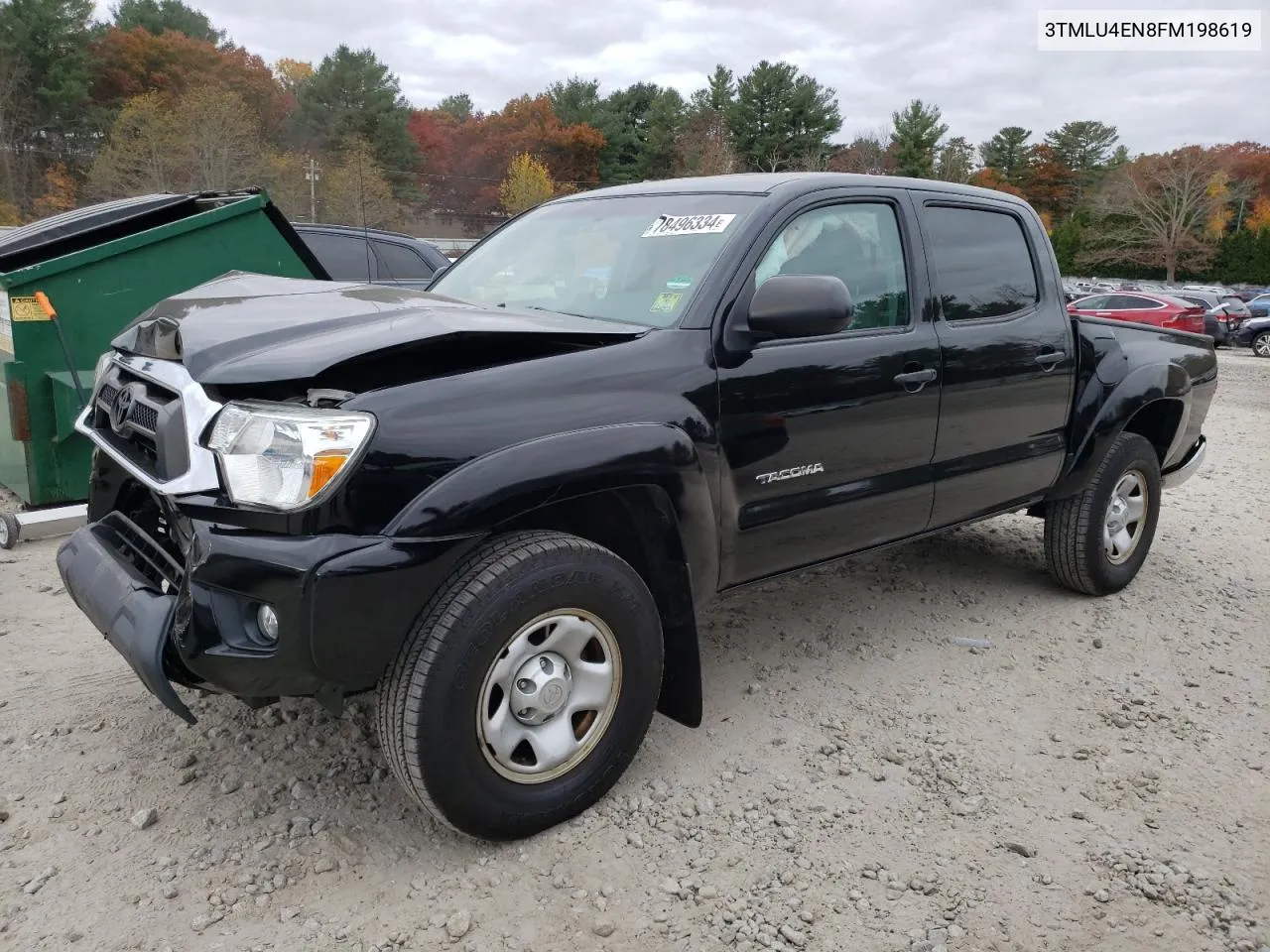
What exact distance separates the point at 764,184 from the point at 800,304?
0.75 metres

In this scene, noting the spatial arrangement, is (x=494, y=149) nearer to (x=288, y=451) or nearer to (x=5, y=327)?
(x=5, y=327)

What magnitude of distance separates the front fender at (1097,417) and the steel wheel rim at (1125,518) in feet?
1.04

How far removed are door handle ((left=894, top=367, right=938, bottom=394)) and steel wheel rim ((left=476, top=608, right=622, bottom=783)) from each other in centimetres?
154

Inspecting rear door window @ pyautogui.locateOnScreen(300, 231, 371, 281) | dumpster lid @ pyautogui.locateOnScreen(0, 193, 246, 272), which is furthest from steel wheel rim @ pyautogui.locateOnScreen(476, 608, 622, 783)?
rear door window @ pyautogui.locateOnScreen(300, 231, 371, 281)

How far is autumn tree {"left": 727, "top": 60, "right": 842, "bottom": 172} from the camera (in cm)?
6581

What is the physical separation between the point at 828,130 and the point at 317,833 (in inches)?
2778

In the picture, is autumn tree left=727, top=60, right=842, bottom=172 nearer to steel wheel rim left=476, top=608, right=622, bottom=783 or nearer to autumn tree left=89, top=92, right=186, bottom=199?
autumn tree left=89, top=92, right=186, bottom=199

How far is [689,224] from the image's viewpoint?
333 centimetres

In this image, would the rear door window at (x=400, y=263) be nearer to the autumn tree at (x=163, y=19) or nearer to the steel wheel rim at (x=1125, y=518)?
the steel wheel rim at (x=1125, y=518)

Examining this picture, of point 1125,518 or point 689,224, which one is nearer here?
point 689,224

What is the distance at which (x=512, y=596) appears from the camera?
2463 millimetres

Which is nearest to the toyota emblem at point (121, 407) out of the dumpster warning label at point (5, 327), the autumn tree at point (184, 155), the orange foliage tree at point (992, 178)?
the dumpster warning label at point (5, 327)

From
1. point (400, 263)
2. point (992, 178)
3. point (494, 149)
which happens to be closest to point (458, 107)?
point (494, 149)

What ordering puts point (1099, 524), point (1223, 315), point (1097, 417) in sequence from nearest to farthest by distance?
point (1097, 417) → point (1099, 524) → point (1223, 315)
